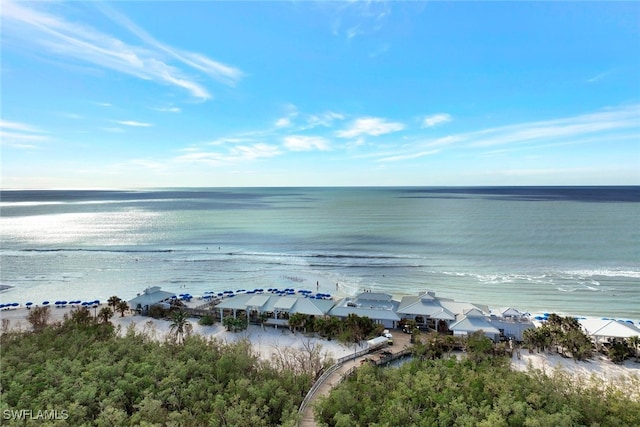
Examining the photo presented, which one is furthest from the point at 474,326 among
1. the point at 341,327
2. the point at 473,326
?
the point at 341,327

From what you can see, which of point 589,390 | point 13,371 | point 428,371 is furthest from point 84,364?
point 589,390

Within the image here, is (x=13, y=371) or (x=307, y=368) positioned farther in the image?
(x=307, y=368)

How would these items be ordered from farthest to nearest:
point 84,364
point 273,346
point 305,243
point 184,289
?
point 305,243 → point 184,289 → point 273,346 → point 84,364

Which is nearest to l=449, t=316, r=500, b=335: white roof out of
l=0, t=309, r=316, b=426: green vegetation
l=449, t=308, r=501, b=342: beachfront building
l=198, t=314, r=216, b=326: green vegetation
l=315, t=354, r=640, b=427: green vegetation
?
l=449, t=308, r=501, b=342: beachfront building

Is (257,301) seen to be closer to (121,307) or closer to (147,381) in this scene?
(121,307)

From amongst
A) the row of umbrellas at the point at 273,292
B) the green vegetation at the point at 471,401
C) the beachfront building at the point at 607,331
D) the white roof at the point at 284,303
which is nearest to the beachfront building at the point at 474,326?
the beachfront building at the point at 607,331

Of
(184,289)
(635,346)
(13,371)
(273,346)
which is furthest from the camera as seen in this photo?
(184,289)

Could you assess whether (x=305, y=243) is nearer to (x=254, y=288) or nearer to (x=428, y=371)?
(x=254, y=288)

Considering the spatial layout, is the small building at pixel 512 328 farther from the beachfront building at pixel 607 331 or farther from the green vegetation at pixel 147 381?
the green vegetation at pixel 147 381
